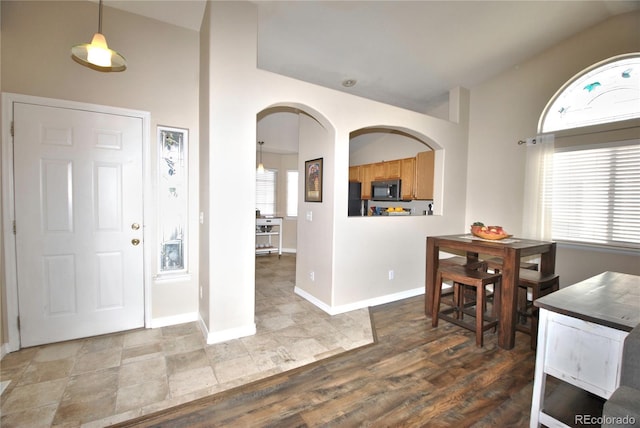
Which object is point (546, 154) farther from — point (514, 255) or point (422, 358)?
point (422, 358)

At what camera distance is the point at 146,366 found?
87.7 inches

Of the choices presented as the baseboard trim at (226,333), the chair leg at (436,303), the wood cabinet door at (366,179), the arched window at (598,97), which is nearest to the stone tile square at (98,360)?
the baseboard trim at (226,333)

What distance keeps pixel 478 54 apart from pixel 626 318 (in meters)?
3.53

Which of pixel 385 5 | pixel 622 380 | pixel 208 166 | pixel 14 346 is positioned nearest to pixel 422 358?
pixel 622 380

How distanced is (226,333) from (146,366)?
0.65m

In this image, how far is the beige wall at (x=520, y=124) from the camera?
3129 mm

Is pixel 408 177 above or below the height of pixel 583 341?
above

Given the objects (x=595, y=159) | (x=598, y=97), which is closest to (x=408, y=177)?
(x=595, y=159)

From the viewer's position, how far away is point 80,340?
2588 mm

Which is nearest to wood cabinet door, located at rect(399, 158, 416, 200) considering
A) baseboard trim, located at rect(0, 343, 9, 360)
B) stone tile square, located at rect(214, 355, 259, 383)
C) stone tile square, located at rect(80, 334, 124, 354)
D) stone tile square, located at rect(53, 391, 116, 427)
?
stone tile square, located at rect(214, 355, 259, 383)

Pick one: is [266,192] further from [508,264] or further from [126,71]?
[508,264]

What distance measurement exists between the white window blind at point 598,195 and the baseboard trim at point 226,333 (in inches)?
156

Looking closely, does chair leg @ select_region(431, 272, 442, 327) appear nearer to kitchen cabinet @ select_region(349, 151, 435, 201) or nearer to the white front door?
kitchen cabinet @ select_region(349, 151, 435, 201)

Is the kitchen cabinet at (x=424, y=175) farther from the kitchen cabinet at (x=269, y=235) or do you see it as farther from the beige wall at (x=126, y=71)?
the beige wall at (x=126, y=71)
